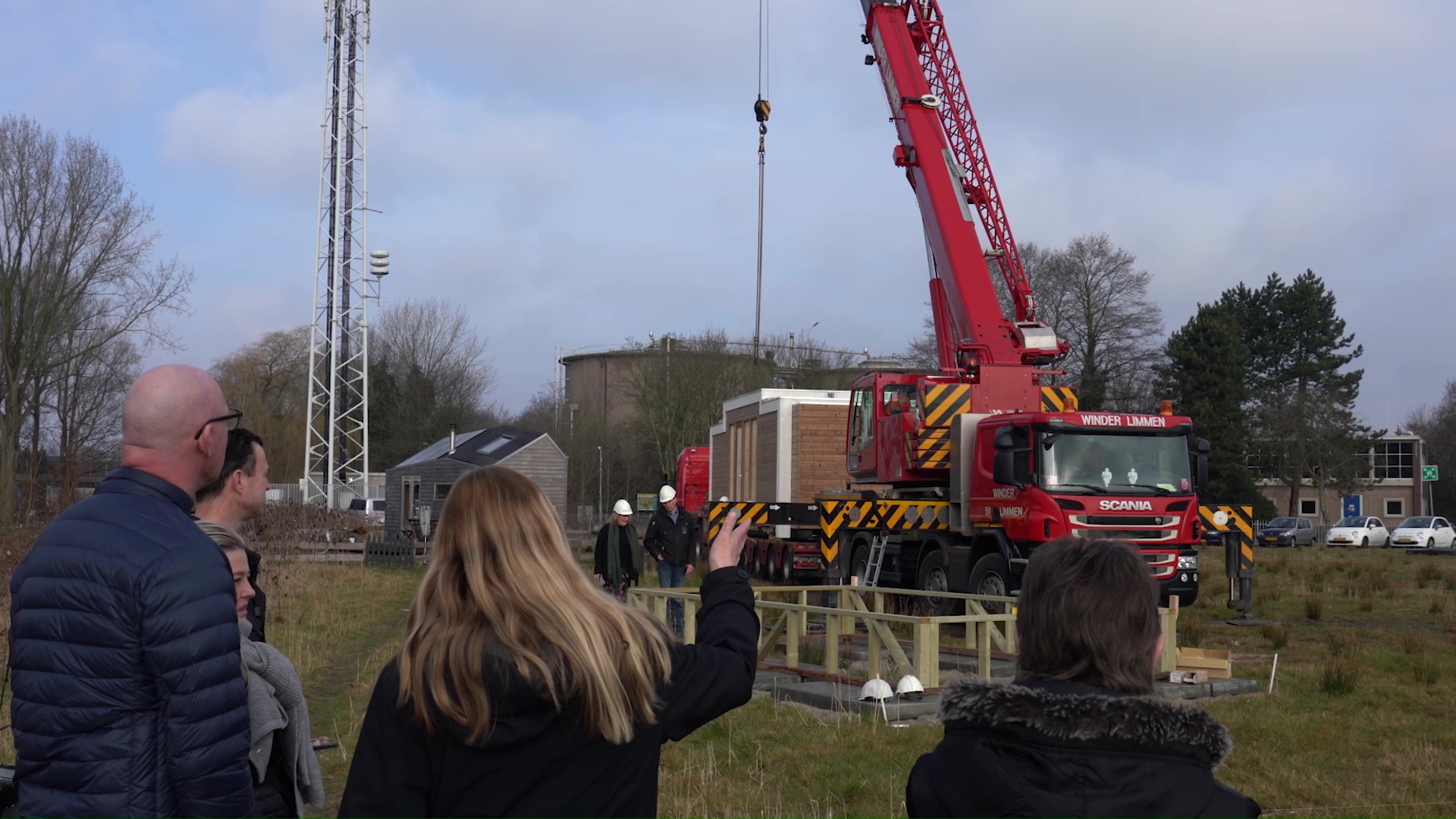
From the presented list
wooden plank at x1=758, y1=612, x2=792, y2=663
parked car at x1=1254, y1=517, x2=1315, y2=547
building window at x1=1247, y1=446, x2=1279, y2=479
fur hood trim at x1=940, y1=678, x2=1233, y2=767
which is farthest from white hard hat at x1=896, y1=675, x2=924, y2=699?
building window at x1=1247, y1=446, x2=1279, y2=479

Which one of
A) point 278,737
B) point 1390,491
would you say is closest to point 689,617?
point 278,737

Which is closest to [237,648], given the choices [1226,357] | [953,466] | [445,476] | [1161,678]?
[1161,678]

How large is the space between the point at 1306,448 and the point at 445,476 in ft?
127

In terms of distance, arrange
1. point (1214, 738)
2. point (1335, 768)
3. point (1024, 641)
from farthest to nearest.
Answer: point (1335, 768)
point (1024, 641)
point (1214, 738)

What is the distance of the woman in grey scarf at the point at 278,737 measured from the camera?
3.15 metres

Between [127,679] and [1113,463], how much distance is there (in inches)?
492

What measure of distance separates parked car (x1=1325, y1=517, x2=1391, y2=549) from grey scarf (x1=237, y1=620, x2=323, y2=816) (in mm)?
48087

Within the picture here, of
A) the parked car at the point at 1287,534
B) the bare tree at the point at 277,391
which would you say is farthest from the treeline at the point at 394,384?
the parked car at the point at 1287,534

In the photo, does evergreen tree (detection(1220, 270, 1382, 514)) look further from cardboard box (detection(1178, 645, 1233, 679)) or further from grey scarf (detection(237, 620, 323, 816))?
grey scarf (detection(237, 620, 323, 816))

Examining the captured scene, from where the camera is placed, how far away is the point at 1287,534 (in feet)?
156

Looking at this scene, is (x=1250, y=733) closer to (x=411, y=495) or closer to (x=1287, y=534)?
(x=411, y=495)

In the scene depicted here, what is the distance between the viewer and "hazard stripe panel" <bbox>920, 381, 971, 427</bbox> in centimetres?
1587

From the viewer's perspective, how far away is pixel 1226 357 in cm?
5716

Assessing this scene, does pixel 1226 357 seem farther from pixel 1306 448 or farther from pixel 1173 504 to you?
pixel 1173 504
